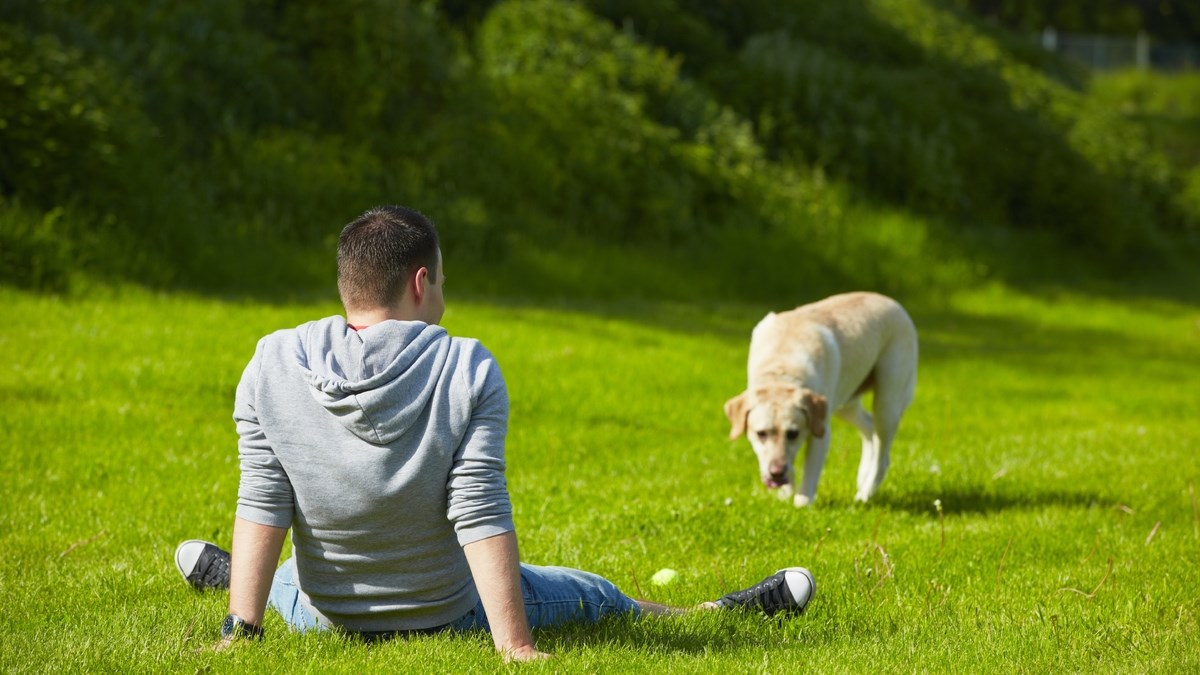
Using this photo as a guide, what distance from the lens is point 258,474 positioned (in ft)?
13.6

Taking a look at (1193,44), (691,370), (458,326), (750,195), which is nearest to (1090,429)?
(691,370)

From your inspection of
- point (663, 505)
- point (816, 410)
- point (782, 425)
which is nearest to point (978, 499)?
point (816, 410)

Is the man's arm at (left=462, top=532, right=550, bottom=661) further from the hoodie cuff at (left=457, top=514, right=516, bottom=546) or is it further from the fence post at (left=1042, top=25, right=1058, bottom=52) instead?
the fence post at (left=1042, top=25, right=1058, bottom=52)

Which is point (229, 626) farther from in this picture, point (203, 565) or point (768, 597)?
point (768, 597)

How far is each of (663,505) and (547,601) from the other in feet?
8.96

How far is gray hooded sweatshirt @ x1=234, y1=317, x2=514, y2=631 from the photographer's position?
403cm

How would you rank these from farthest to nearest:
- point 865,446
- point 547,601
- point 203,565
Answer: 1. point 865,446
2. point 203,565
3. point 547,601

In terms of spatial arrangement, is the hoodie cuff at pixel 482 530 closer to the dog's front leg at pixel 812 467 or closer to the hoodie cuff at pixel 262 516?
the hoodie cuff at pixel 262 516

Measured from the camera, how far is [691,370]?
39.0ft

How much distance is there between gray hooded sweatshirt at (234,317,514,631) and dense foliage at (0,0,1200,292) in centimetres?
912

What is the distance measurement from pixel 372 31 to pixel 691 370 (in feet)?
29.0

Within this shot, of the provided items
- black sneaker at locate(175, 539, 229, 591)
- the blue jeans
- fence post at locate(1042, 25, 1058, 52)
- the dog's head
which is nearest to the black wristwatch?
the blue jeans

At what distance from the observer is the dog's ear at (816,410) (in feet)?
24.1

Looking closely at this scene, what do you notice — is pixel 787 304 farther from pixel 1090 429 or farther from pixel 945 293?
pixel 1090 429
